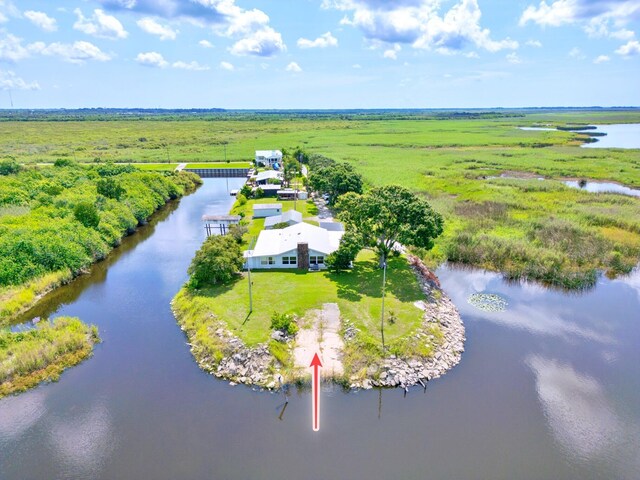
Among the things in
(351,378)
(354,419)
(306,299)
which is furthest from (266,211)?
(354,419)

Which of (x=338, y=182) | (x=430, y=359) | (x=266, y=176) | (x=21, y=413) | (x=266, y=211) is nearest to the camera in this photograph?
(x=21, y=413)

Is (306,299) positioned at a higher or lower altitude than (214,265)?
lower

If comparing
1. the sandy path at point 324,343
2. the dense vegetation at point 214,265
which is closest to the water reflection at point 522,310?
the sandy path at point 324,343

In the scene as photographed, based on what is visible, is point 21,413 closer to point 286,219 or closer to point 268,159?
point 286,219

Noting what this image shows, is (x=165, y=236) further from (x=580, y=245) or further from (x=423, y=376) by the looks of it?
(x=580, y=245)

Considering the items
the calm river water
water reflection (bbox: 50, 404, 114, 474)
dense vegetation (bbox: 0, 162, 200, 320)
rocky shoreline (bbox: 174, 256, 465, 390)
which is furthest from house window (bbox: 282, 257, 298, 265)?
dense vegetation (bbox: 0, 162, 200, 320)

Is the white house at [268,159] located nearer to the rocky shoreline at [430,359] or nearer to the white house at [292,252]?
the white house at [292,252]
